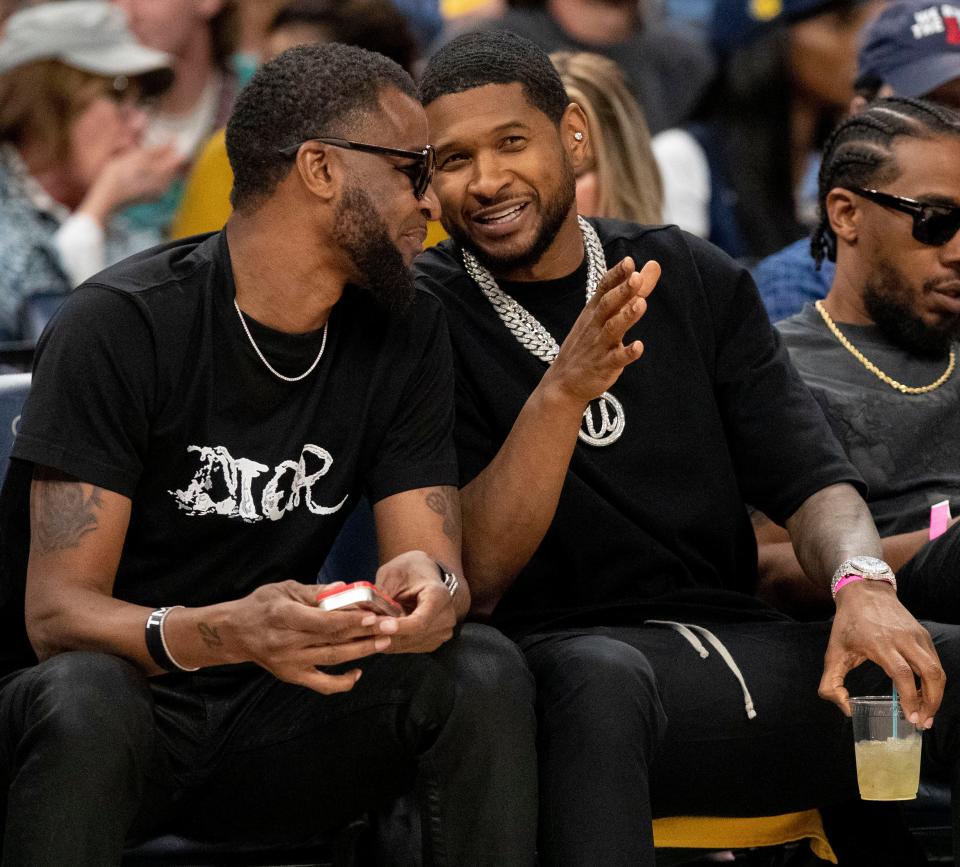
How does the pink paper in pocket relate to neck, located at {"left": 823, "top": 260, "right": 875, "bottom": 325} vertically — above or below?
below

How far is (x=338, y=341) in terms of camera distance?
9.88ft

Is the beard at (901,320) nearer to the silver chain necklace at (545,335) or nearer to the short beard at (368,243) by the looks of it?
the silver chain necklace at (545,335)

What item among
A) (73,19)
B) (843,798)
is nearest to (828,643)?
(843,798)

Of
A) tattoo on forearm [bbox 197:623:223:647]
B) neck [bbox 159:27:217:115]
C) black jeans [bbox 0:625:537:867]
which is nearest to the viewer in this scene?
black jeans [bbox 0:625:537:867]

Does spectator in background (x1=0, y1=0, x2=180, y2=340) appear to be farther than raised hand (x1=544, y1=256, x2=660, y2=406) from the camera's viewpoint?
Yes

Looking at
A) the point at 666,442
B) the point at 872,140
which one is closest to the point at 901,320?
the point at 872,140

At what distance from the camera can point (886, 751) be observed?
2727 mm

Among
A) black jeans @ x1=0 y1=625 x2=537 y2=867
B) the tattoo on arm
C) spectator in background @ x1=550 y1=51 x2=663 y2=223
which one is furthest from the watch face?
spectator in background @ x1=550 y1=51 x2=663 y2=223

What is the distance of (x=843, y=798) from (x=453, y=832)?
2.48 feet

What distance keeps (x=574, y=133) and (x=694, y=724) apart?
3.87ft

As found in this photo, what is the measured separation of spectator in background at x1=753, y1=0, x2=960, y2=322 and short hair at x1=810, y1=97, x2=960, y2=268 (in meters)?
0.23

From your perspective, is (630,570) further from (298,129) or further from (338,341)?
(298,129)

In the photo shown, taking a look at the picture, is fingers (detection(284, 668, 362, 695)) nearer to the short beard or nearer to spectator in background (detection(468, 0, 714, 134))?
the short beard

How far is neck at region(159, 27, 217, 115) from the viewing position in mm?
5446
